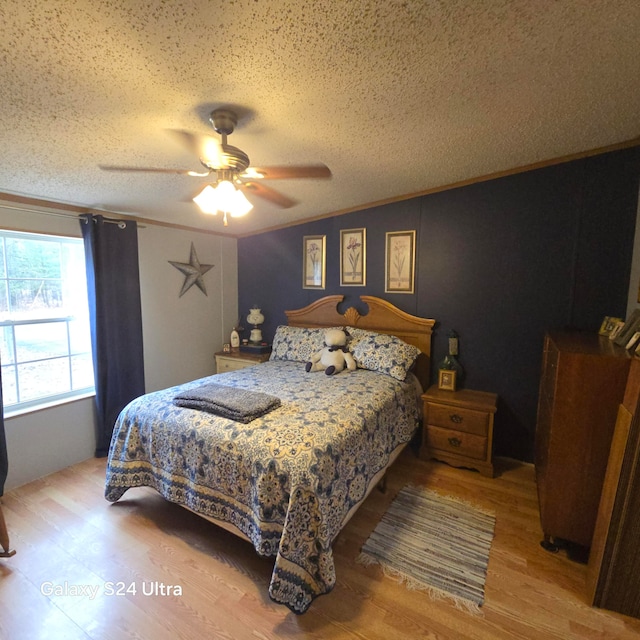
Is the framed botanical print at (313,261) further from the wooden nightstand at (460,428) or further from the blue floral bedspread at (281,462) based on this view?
the wooden nightstand at (460,428)

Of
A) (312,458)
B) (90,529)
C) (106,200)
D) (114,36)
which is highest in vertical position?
(114,36)

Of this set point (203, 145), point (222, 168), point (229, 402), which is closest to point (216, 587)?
point (229, 402)

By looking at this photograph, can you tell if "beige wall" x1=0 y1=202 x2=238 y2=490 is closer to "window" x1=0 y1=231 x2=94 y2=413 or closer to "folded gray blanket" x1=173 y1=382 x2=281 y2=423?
"window" x1=0 y1=231 x2=94 y2=413

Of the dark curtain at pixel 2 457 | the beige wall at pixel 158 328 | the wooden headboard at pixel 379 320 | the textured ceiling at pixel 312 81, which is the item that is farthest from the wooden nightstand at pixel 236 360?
the textured ceiling at pixel 312 81

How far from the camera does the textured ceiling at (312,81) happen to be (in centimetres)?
106

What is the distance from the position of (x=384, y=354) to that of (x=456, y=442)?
87 cm

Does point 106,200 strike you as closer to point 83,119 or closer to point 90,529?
point 83,119

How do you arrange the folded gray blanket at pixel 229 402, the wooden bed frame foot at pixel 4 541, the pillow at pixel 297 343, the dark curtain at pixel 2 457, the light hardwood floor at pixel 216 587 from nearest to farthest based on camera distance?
the light hardwood floor at pixel 216 587 → the wooden bed frame foot at pixel 4 541 → the folded gray blanket at pixel 229 402 → the dark curtain at pixel 2 457 → the pillow at pixel 297 343

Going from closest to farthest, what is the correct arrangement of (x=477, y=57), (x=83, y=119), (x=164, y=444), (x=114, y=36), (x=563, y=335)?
(x=114, y=36) < (x=477, y=57) < (x=83, y=119) < (x=164, y=444) < (x=563, y=335)

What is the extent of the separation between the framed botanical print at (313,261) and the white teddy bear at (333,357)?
2.56ft

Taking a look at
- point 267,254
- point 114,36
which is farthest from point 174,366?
point 114,36

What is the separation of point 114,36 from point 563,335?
2707mm

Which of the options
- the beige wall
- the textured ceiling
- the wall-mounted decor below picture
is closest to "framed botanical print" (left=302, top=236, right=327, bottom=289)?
the beige wall

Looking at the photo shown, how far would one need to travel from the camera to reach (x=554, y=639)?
1.38 metres
